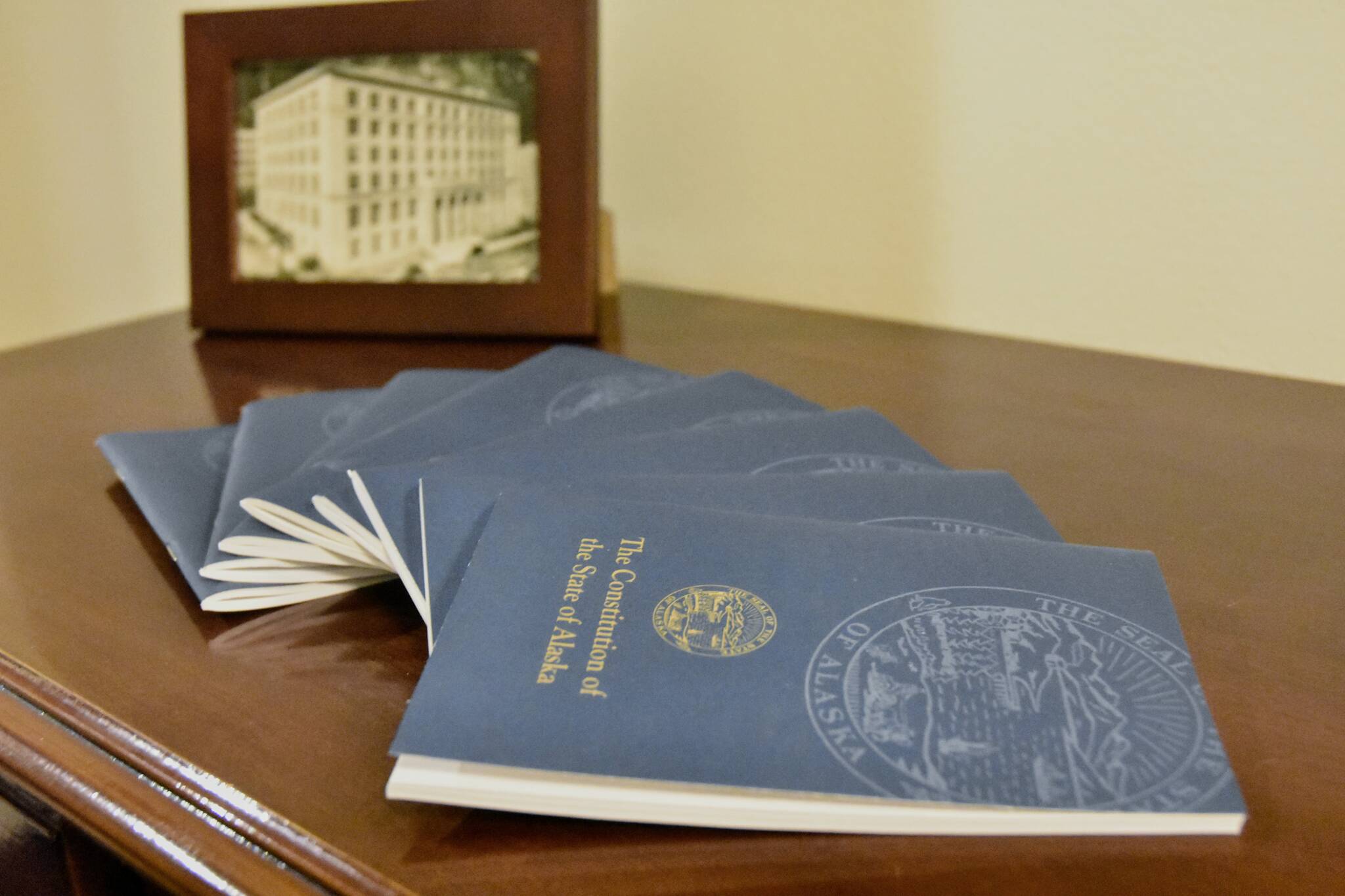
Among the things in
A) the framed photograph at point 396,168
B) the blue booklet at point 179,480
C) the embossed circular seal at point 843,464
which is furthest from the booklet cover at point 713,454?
the framed photograph at point 396,168

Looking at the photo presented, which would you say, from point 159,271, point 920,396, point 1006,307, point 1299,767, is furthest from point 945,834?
point 159,271

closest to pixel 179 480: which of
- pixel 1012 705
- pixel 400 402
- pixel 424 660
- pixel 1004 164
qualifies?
pixel 400 402

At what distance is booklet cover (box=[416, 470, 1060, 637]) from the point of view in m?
0.49

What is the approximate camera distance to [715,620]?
16.5 inches

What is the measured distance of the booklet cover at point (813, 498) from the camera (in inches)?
19.2

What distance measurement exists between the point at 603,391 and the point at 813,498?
0.25 m

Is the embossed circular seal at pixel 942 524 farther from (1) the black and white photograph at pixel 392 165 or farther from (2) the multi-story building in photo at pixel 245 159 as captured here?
(2) the multi-story building in photo at pixel 245 159

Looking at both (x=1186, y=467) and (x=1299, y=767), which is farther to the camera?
(x=1186, y=467)

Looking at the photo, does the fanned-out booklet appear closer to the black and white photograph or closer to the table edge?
the table edge

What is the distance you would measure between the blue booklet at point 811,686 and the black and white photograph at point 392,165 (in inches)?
22.1

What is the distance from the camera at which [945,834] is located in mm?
358

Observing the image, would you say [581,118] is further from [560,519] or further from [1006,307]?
[560,519]

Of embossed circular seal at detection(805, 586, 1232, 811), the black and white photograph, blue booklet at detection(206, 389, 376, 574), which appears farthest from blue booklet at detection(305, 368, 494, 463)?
embossed circular seal at detection(805, 586, 1232, 811)

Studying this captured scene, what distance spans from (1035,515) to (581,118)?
59cm
